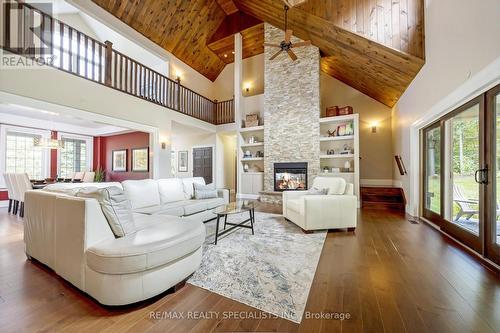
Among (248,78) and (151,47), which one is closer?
(151,47)

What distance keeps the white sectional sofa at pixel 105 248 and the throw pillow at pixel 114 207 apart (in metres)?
0.04

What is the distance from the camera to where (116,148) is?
8266mm

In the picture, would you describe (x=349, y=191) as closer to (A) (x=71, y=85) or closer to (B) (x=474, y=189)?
(B) (x=474, y=189)

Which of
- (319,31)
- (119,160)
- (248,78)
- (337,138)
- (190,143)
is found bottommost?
(119,160)

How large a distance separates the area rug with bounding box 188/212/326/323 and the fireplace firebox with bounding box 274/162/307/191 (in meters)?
3.17

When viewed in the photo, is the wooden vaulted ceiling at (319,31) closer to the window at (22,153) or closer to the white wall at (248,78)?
the white wall at (248,78)

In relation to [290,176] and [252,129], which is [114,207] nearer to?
[290,176]

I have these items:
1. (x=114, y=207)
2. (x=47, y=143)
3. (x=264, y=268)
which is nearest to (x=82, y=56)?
(x=47, y=143)

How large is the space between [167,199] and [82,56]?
3.43 m

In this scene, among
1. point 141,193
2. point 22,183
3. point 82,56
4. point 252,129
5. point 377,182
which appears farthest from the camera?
point 252,129

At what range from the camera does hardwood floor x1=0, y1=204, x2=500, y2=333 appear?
1.37m

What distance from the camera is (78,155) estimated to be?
7969 millimetres

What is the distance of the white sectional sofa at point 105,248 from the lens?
149cm

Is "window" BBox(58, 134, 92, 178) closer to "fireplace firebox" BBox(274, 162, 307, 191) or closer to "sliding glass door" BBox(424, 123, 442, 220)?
"fireplace firebox" BBox(274, 162, 307, 191)
